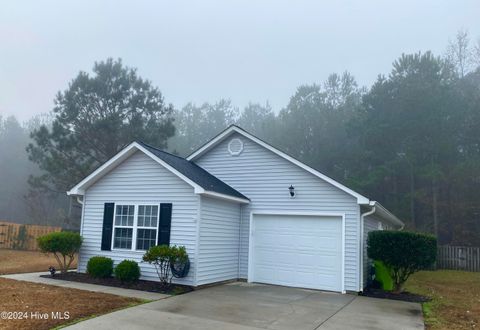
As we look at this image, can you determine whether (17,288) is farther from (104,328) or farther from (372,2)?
(372,2)

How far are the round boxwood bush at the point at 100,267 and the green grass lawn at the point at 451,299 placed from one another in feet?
25.7

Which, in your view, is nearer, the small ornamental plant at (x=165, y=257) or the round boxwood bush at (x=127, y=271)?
the small ornamental plant at (x=165, y=257)

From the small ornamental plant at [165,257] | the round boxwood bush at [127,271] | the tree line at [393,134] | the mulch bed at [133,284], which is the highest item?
the tree line at [393,134]

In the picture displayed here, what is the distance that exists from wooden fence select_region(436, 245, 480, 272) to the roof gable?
13261mm

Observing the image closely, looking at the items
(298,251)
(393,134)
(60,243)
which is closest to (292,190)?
(298,251)

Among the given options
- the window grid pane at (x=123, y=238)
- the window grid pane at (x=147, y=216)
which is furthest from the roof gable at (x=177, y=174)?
the window grid pane at (x=123, y=238)

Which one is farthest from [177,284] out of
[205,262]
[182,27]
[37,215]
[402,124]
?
[182,27]

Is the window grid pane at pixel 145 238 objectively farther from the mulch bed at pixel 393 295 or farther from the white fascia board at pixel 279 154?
the mulch bed at pixel 393 295

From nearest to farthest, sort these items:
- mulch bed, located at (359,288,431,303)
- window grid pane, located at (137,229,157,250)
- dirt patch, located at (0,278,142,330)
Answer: dirt patch, located at (0,278,142,330) → mulch bed, located at (359,288,431,303) → window grid pane, located at (137,229,157,250)

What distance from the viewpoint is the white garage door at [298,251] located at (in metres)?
11.3

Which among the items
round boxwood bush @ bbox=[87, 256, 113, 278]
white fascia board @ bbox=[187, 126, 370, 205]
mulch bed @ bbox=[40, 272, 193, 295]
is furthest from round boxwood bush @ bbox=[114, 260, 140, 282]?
white fascia board @ bbox=[187, 126, 370, 205]

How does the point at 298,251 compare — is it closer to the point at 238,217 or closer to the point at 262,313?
the point at 238,217

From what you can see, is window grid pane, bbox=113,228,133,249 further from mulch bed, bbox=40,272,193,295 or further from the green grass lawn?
the green grass lawn

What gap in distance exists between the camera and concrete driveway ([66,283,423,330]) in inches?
265
